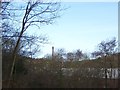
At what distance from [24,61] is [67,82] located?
2717mm

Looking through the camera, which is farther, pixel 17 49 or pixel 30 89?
pixel 30 89

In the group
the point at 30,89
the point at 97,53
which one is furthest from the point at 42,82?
the point at 97,53

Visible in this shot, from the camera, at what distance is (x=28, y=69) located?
18750mm

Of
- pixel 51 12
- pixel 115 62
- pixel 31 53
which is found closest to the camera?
pixel 51 12

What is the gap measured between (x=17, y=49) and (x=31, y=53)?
1170 millimetres

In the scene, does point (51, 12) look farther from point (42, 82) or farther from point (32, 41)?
point (42, 82)

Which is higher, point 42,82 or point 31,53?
point 31,53

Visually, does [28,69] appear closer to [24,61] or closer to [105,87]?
[24,61]

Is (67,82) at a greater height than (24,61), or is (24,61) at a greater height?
(24,61)

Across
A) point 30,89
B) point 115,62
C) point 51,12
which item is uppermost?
point 51,12

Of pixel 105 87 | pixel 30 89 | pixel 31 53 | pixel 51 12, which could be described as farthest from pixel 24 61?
pixel 105 87

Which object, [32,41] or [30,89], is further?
[30,89]

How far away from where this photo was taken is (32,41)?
16.7m

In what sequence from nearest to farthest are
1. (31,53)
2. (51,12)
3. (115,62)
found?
(51,12) < (31,53) < (115,62)
